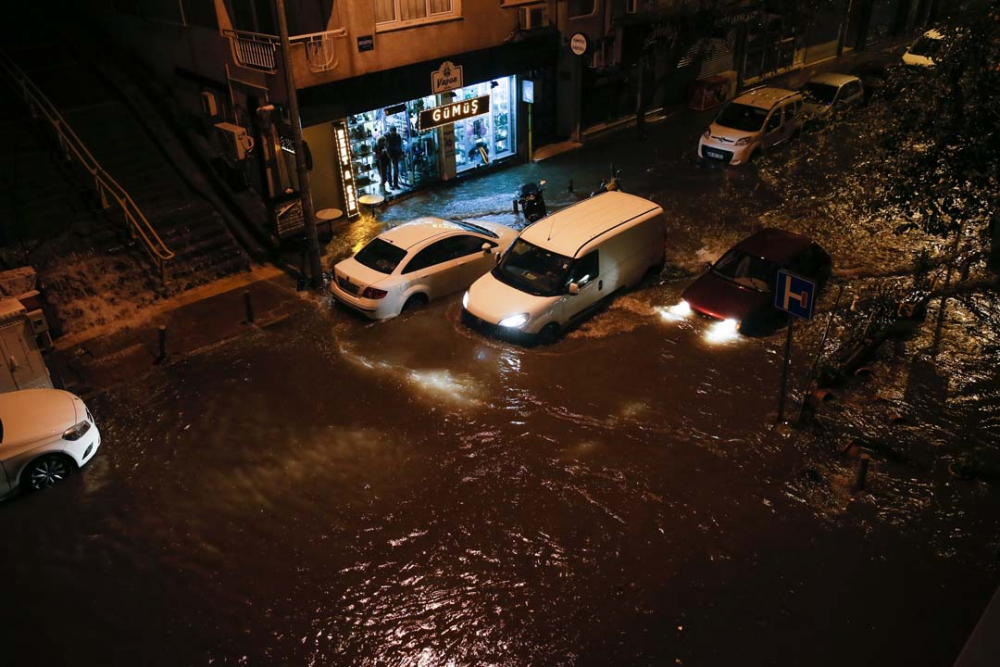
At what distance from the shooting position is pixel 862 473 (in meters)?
9.12

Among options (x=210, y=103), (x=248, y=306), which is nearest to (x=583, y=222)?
(x=248, y=306)

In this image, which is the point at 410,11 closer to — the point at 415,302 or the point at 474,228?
the point at 474,228

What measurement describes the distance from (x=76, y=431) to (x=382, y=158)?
1093 centimetres

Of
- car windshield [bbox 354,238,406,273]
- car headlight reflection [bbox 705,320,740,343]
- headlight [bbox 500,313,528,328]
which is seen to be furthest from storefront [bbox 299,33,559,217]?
car headlight reflection [bbox 705,320,740,343]

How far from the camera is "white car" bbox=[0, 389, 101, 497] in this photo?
914 cm

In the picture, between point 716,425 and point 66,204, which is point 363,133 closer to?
point 66,204

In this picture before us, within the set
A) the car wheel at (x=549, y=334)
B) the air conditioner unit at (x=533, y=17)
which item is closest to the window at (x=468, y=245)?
the car wheel at (x=549, y=334)

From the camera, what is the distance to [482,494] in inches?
368

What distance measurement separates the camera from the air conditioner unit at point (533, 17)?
19.2m

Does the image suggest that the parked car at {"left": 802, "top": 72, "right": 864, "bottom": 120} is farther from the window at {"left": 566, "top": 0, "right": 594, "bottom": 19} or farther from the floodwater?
the floodwater

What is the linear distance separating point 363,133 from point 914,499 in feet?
47.0

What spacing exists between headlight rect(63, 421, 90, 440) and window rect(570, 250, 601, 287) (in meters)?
7.77

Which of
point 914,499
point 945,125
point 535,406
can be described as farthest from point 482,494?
point 945,125

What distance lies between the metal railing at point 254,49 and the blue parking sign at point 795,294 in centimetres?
1034
